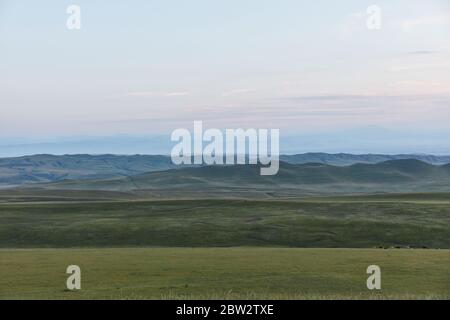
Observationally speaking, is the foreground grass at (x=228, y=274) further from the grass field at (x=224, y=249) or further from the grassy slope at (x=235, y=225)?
the grassy slope at (x=235, y=225)

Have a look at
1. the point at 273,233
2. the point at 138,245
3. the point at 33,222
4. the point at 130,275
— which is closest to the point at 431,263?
the point at 130,275

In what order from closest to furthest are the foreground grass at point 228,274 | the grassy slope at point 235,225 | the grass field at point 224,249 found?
the foreground grass at point 228,274
the grass field at point 224,249
the grassy slope at point 235,225

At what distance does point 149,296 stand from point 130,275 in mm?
9940

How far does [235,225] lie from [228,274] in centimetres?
4429

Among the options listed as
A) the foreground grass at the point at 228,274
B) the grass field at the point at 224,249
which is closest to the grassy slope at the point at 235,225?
the grass field at the point at 224,249

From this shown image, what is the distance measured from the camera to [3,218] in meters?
97.1

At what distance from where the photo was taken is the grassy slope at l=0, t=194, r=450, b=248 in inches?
2982

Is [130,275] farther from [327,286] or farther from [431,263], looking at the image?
[431,263]

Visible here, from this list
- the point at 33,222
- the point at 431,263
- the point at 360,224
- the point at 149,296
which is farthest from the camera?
the point at 33,222

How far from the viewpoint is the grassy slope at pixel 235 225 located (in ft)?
249

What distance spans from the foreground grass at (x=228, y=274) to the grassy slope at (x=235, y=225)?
1871 centimetres

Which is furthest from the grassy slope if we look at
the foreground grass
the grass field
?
the foreground grass
